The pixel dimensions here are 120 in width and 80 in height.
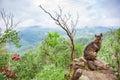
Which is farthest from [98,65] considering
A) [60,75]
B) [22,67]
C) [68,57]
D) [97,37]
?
[68,57]

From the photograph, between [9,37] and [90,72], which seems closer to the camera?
[9,37]

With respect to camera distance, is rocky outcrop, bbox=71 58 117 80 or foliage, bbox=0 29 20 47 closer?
foliage, bbox=0 29 20 47

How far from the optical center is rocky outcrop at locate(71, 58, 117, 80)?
30703 mm

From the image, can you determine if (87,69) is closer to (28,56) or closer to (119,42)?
(119,42)

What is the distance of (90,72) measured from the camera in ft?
103

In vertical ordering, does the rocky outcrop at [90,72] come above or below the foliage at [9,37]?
below

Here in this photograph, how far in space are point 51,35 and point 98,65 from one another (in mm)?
31232

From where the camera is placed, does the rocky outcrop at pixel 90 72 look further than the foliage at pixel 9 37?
Yes

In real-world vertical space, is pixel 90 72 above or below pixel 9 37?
below

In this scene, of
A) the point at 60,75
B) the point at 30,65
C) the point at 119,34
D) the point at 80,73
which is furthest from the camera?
the point at 30,65

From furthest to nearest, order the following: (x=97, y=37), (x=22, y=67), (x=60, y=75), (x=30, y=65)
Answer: (x=30, y=65), (x=22, y=67), (x=60, y=75), (x=97, y=37)

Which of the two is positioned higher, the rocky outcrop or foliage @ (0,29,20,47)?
foliage @ (0,29,20,47)

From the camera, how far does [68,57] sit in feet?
222

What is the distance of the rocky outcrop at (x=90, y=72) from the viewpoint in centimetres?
3070
